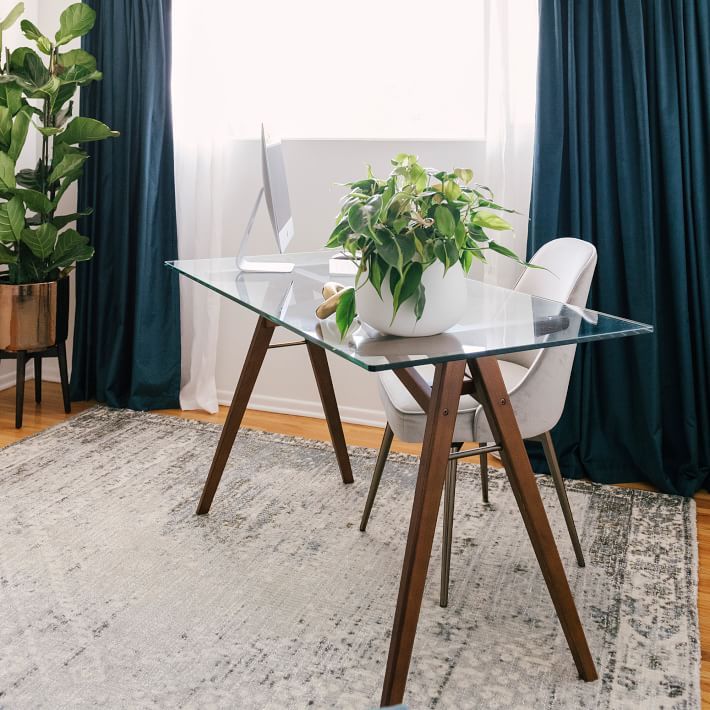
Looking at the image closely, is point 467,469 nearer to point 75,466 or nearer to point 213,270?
point 213,270

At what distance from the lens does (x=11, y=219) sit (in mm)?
3232

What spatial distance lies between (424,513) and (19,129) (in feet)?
7.66

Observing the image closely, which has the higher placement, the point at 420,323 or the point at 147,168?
the point at 147,168

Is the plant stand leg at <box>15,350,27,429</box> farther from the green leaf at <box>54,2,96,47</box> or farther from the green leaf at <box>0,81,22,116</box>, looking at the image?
the green leaf at <box>54,2,96,47</box>

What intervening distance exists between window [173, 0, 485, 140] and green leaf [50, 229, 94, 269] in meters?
0.61

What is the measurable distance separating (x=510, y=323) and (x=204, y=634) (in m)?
1.01

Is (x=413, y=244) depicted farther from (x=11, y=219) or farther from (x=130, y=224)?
(x=130, y=224)

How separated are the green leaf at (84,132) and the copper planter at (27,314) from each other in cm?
57

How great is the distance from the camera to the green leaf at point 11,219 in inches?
127

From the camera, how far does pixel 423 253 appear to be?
166cm

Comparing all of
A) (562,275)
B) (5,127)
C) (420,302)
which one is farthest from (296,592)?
(5,127)

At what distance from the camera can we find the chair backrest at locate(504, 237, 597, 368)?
2129 mm

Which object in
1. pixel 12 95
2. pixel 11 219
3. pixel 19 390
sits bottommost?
pixel 19 390

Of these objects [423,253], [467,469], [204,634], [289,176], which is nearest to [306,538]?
[204,634]
